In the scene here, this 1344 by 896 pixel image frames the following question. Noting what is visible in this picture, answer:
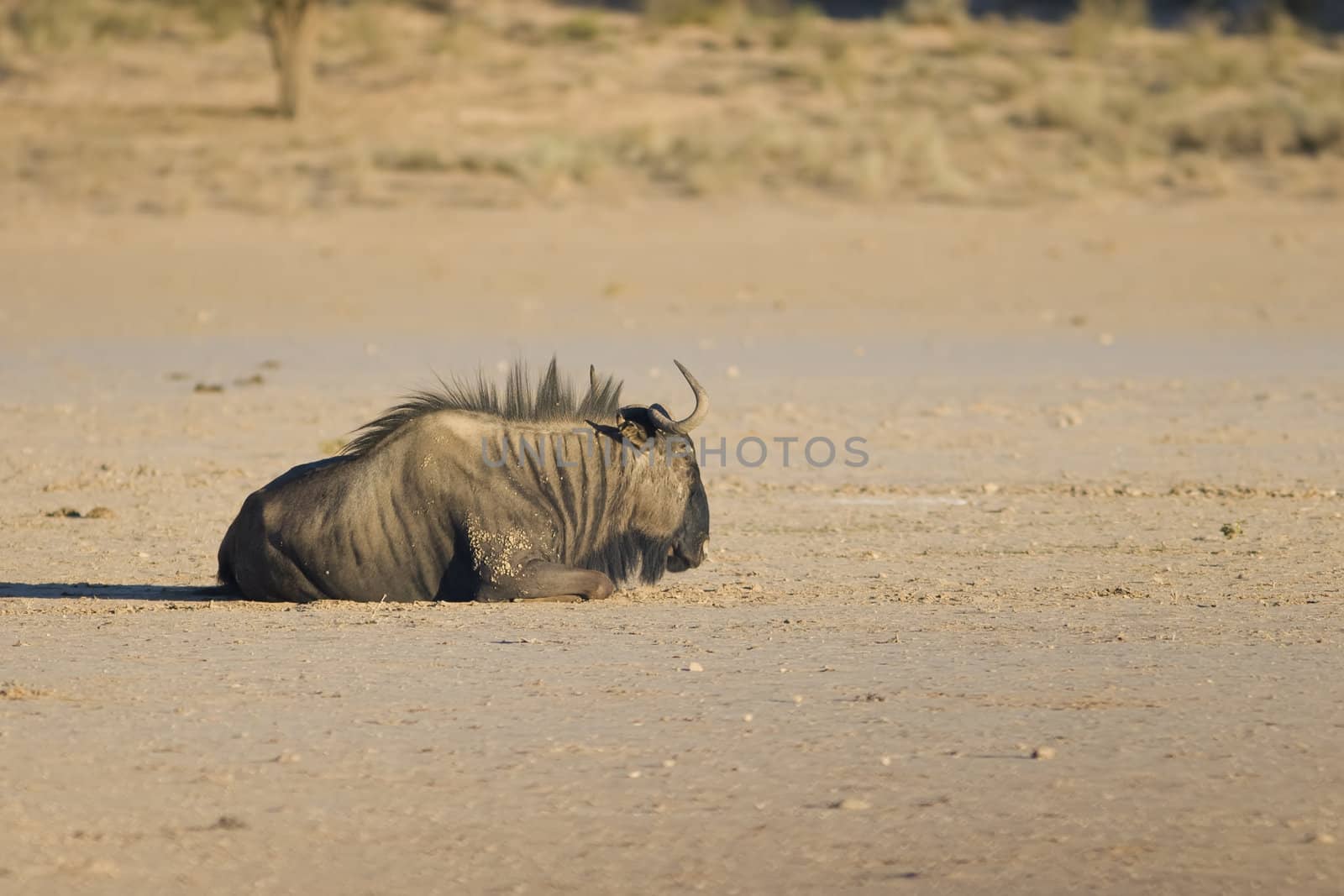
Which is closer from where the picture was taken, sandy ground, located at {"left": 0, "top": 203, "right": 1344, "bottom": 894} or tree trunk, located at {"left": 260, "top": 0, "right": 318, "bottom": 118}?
sandy ground, located at {"left": 0, "top": 203, "right": 1344, "bottom": 894}

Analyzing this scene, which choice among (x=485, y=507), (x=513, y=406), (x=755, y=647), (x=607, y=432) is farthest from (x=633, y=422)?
(x=755, y=647)

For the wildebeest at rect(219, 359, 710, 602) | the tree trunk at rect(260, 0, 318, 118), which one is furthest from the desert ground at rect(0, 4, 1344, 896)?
the tree trunk at rect(260, 0, 318, 118)

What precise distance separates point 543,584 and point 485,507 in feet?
1.34

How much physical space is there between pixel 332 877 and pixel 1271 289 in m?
18.6

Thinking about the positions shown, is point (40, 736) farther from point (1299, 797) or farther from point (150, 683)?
point (1299, 797)

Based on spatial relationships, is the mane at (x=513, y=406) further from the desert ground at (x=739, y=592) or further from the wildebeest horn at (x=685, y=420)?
the desert ground at (x=739, y=592)

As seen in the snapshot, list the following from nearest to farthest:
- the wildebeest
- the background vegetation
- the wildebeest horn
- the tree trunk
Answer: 1. the wildebeest
2. the wildebeest horn
3. the background vegetation
4. the tree trunk

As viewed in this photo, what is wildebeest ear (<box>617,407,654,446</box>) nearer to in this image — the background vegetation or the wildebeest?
the wildebeest

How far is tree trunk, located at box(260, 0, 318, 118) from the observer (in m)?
31.4

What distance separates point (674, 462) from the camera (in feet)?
29.9

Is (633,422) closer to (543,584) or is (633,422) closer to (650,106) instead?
(543,584)

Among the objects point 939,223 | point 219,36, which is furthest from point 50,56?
point 939,223

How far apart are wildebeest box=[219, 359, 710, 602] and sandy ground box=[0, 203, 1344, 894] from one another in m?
0.16

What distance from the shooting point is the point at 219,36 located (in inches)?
1460
